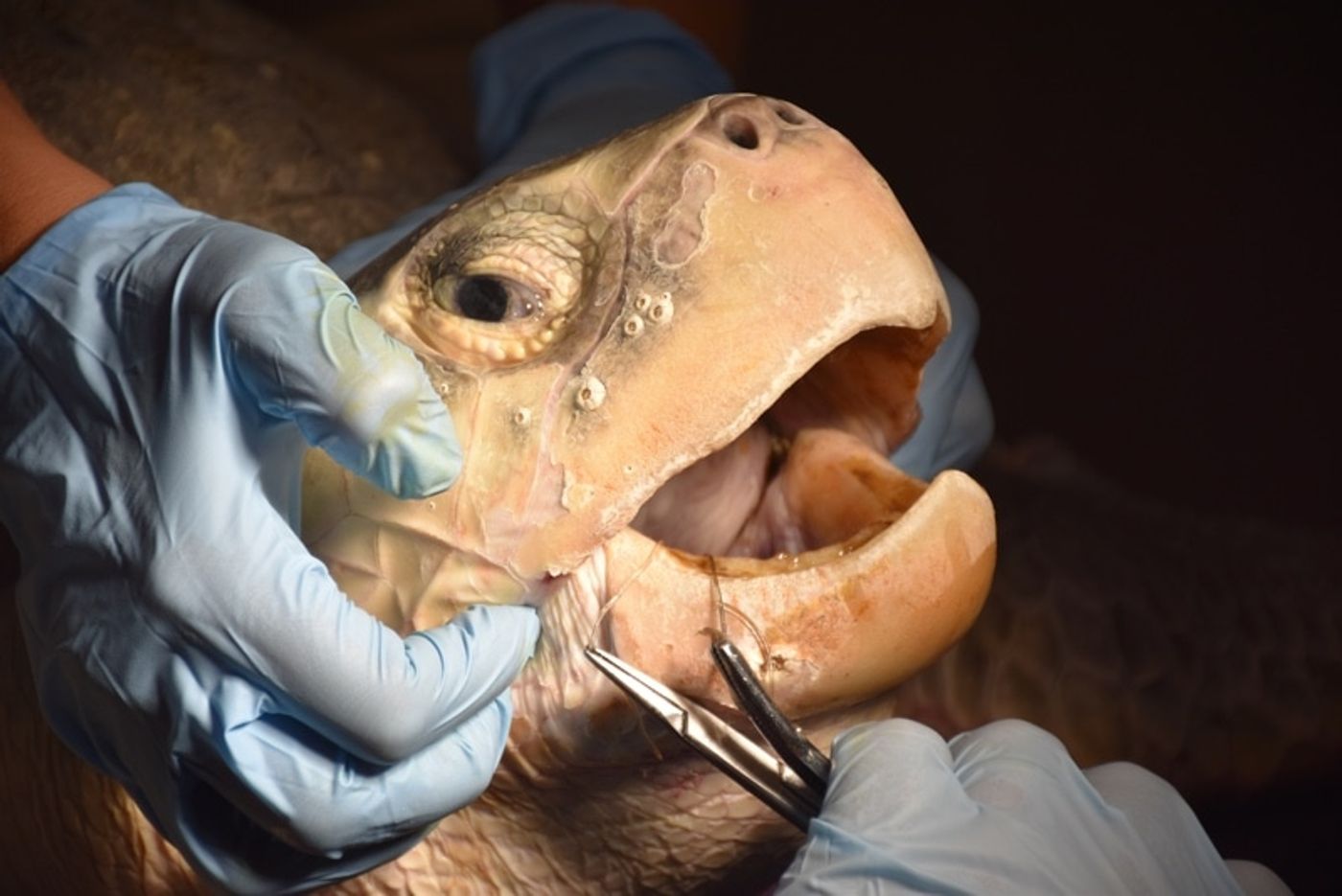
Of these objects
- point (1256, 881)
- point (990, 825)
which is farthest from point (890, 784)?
point (1256, 881)

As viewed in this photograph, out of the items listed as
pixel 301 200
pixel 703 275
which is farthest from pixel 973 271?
pixel 703 275

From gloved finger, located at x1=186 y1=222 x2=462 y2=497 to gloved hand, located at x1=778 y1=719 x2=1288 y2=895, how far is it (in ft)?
0.79

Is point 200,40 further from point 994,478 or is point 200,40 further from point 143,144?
point 994,478

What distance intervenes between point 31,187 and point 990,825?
1.89ft

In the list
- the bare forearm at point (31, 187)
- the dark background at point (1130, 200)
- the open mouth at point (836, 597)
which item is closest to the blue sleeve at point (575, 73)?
the dark background at point (1130, 200)

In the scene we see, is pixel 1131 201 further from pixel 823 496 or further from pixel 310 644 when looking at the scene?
pixel 310 644

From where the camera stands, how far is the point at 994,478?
1377 mm

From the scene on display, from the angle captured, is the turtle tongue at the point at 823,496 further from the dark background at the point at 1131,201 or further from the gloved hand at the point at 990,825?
the dark background at the point at 1131,201

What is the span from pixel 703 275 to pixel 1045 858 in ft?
1.03

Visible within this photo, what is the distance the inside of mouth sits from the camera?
2.54ft

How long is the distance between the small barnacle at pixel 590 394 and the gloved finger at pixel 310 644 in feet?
0.40

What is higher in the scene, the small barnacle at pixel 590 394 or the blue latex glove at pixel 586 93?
→ the small barnacle at pixel 590 394

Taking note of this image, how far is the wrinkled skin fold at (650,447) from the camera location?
26.2 inches

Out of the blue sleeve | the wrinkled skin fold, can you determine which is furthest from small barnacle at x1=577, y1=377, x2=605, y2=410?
the blue sleeve
